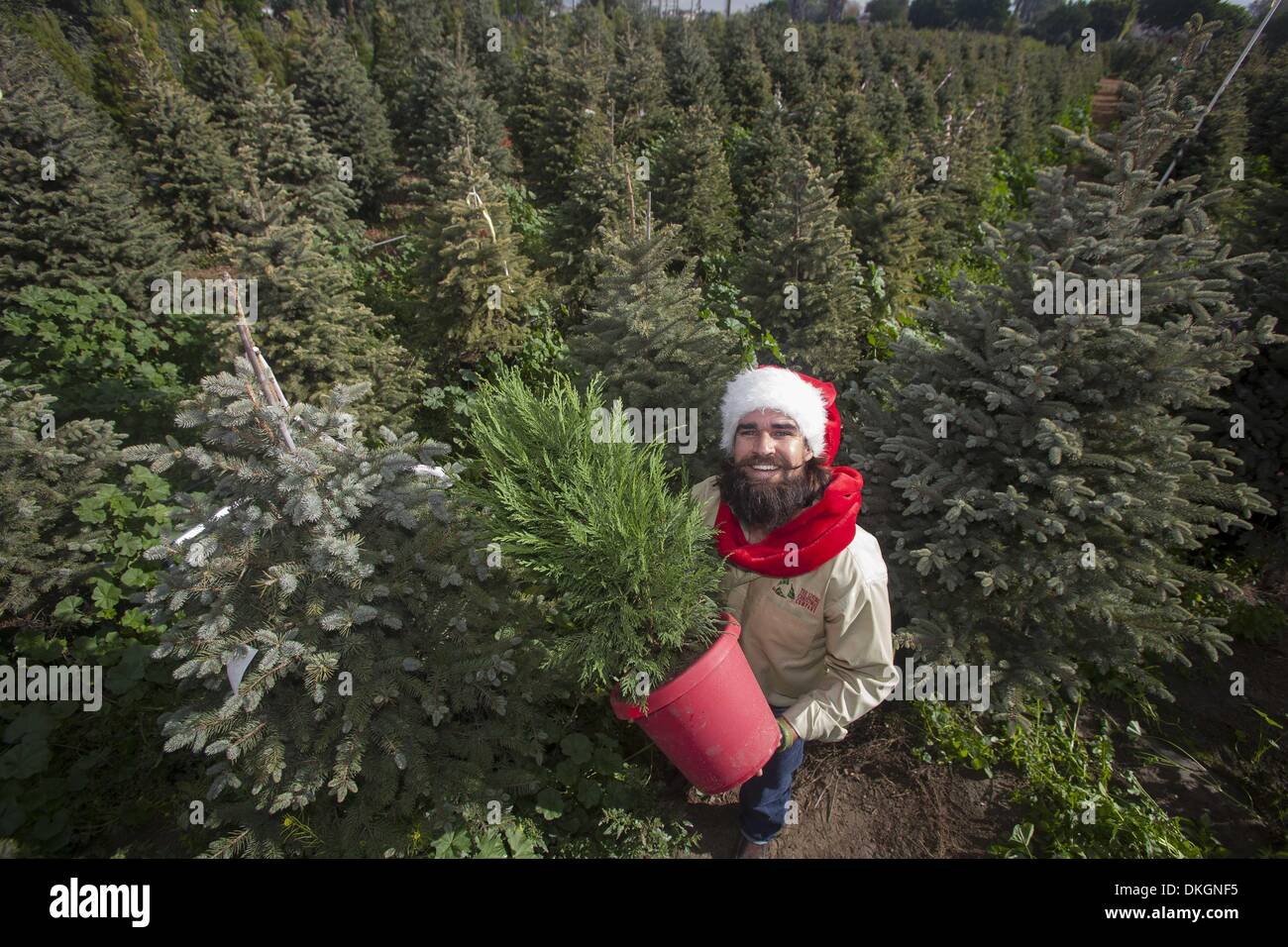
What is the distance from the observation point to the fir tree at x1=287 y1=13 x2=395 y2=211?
12977 mm

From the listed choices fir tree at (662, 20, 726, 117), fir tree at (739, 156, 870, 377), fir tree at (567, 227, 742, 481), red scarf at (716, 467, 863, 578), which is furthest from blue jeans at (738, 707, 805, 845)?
fir tree at (662, 20, 726, 117)

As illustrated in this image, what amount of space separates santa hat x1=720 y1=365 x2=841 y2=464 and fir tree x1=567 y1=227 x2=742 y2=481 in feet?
5.00

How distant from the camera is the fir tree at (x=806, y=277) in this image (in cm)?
648

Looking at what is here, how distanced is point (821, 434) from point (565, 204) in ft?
24.1

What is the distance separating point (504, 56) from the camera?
1844 centimetres

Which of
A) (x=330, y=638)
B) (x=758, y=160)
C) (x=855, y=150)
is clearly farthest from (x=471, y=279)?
(x=855, y=150)

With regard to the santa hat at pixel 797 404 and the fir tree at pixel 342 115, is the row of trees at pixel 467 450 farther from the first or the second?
the fir tree at pixel 342 115

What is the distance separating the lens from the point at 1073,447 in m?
3.68

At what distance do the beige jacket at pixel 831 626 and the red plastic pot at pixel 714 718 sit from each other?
0.81ft

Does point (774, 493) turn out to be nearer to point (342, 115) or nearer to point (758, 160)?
point (758, 160)

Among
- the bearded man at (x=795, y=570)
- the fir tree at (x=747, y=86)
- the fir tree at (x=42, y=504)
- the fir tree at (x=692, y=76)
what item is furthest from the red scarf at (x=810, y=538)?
the fir tree at (x=747, y=86)

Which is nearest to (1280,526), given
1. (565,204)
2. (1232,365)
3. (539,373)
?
(1232,365)

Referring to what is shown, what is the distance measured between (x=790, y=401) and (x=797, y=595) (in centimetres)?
101

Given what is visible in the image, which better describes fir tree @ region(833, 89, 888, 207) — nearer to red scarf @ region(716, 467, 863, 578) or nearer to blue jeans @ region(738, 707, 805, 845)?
red scarf @ region(716, 467, 863, 578)
